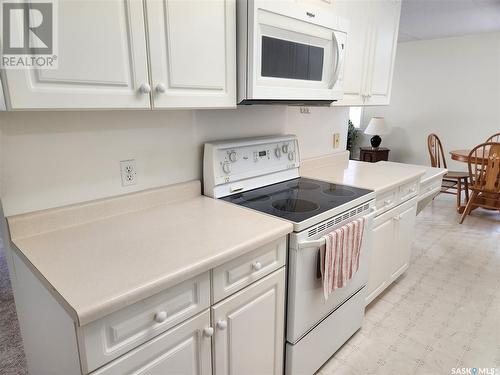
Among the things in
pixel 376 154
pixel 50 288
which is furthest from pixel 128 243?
pixel 376 154

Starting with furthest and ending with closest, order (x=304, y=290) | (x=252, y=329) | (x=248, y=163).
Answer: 1. (x=248, y=163)
2. (x=304, y=290)
3. (x=252, y=329)

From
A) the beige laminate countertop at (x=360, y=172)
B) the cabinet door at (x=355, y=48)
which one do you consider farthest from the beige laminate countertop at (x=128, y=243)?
the cabinet door at (x=355, y=48)

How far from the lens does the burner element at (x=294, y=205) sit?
149cm

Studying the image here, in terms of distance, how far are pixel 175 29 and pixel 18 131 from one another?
2.13 feet

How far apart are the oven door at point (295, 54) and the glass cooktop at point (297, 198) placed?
49 cm

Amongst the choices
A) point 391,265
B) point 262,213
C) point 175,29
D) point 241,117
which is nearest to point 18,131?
point 175,29

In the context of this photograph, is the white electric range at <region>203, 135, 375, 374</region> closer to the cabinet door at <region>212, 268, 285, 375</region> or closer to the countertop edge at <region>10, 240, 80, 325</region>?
the cabinet door at <region>212, 268, 285, 375</region>

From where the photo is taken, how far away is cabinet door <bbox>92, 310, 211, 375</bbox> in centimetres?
91

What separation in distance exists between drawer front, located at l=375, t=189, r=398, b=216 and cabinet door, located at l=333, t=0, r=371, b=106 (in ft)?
1.97

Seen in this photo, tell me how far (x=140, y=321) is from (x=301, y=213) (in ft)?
2.58

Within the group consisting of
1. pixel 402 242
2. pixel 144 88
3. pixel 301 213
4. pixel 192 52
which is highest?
pixel 192 52

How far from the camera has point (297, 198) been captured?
1.68 meters

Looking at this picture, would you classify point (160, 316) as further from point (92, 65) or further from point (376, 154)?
point (376, 154)

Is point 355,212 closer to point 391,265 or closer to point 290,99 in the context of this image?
point 290,99
